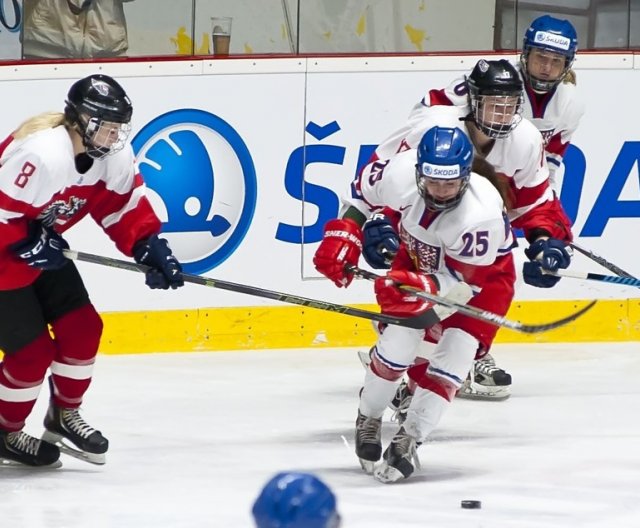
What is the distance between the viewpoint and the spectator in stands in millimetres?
5016

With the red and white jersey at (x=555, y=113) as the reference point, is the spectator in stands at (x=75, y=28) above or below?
above

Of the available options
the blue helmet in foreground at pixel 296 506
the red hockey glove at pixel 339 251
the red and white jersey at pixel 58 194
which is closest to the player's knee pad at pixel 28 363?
the red and white jersey at pixel 58 194

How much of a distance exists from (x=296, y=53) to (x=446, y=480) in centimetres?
218

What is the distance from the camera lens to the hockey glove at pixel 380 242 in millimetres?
3660

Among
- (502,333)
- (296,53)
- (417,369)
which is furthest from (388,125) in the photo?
(417,369)

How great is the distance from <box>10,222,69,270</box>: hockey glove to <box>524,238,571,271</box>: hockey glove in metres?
1.33

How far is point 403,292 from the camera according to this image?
337 cm

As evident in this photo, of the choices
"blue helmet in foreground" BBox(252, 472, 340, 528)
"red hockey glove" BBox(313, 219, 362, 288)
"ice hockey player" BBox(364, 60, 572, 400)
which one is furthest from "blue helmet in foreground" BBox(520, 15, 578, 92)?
"blue helmet in foreground" BBox(252, 472, 340, 528)

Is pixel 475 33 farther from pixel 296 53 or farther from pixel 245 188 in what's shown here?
pixel 245 188

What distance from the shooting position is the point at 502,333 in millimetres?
5430

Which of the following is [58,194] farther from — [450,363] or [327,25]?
[327,25]

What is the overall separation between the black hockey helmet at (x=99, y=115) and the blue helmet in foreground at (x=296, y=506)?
6.88 ft

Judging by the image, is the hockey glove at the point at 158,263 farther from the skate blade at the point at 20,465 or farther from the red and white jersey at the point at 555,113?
the red and white jersey at the point at 555,113

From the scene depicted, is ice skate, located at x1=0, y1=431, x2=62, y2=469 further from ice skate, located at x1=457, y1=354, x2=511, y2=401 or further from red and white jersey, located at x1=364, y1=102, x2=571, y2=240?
ice skate, located at x1=457, y1=354, x2=511, y2=401
